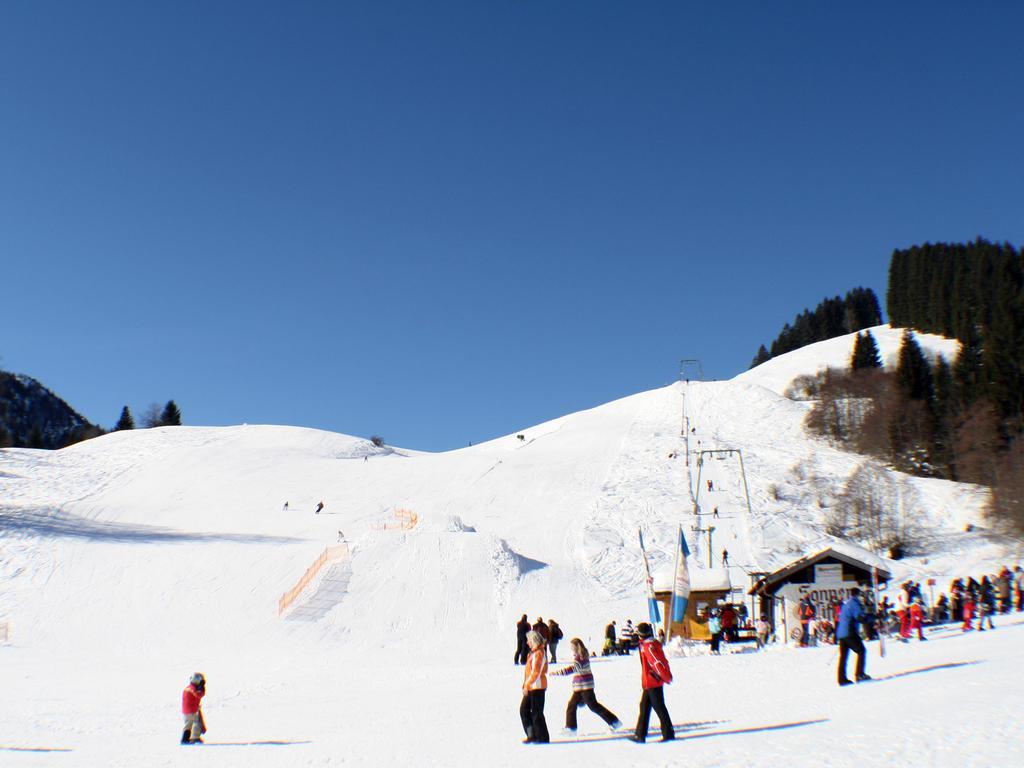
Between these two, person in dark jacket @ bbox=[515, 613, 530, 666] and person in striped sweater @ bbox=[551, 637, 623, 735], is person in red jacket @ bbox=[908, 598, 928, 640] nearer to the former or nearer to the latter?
person in dark jacket @ bbox=[515, 613, 530, 666]

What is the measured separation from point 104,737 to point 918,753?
10836 mm

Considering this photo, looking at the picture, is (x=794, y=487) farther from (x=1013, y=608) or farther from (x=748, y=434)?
(x=1013, y=608)

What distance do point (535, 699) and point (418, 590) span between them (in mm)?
20051

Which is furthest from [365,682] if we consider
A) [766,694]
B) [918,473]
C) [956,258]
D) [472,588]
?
[956,258]

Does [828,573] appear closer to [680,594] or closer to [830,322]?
[680,594]

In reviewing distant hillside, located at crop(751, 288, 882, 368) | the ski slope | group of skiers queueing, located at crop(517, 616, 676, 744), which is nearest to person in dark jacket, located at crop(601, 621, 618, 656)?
the ski slope

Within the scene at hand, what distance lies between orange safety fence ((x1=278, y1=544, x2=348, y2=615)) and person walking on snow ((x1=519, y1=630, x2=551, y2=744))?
62.2ft

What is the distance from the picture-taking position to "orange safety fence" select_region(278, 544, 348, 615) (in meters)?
27.7

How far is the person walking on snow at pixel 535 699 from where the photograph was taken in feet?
31.6

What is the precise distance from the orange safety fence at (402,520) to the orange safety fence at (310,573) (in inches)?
178

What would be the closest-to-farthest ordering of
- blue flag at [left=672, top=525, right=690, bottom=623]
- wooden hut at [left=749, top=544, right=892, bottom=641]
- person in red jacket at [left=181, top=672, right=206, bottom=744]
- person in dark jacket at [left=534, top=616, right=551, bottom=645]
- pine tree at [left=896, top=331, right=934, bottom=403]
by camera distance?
person in dark jacket at [left=534, top=616, right=551, bottom=645] → person in red jacket at [left=181, top=672, right=206, bottom=744] → blue flag at [left=672, top=525, right=690, bottom=623] → wooden hut at [left=749, top=544, right=892, bottom=641] → pine tree at [left=896, top=331, right=934, bottom=403]

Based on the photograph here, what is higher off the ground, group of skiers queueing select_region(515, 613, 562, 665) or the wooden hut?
the wooden hut

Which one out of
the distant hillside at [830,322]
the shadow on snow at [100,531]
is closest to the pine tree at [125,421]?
the shadow on snow at [100,531]

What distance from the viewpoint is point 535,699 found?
9711mm
